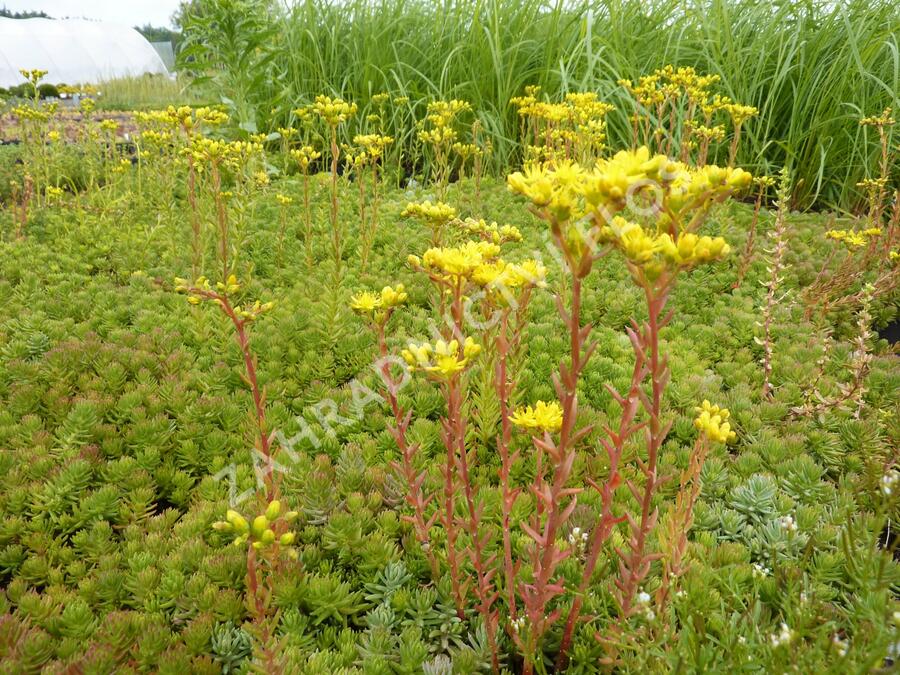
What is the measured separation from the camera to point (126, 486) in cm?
222

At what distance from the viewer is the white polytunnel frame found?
16.7m

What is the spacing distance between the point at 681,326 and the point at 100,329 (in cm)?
318

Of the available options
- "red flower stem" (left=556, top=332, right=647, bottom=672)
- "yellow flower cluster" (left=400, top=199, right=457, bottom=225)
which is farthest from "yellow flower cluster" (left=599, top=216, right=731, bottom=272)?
"yellow flower cluster" (left=400, top=199, right=457, bottom=225)

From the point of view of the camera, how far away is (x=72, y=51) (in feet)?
59.5

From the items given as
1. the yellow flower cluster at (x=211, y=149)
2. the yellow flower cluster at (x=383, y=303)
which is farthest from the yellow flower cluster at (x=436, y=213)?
the yellow flower cluster at (x=211, y=149)

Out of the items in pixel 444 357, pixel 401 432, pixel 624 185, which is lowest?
pixel 401 432

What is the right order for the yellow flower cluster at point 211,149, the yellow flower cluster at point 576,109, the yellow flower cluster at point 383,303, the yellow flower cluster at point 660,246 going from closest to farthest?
the yellow flower cluster at point 660,246 < the yellow flower cluster at point 383,303 < the yellow flower cluster at point 211,149 < the yellow flower cluster at point 576,109

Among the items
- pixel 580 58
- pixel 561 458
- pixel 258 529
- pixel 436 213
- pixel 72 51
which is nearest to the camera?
pixel 561 458

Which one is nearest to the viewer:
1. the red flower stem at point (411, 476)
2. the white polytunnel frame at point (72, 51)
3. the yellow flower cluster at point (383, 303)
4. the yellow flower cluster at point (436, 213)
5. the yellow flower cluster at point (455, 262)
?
the yellow flower cluster at point (455, 262)

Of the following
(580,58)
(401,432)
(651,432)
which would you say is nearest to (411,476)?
(401,432)

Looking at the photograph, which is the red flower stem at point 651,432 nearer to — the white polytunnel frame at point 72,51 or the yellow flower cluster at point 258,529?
the yellow flower cluster at point 258,529

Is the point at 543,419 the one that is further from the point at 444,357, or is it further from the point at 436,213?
the point at 436,213

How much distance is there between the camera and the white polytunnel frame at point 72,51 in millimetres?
16688

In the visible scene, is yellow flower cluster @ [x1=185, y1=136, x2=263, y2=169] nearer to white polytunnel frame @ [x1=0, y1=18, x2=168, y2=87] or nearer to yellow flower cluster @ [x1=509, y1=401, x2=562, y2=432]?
yellow flower cluster @ [x1=509, y1=401, x2=562, y2=432]
